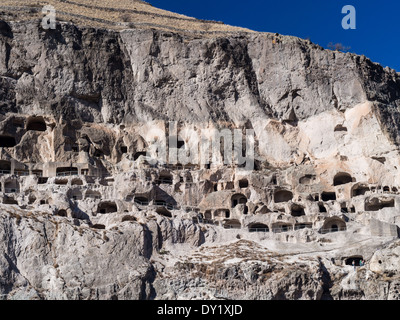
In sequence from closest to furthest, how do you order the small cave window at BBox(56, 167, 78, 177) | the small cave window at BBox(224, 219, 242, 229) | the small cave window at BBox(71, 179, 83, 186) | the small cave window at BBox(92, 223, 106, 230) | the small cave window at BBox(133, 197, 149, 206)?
the small cave window at BBox(92, 223, 106, 230)
the small cave window at BBox(224, 219, 242, 229)
the small cave window at BBox(133, 197, 149, 206)
the small cave window at BBox(71, 179, 83, 186)
the small cave window at BBox(56, 167, 78, 177)

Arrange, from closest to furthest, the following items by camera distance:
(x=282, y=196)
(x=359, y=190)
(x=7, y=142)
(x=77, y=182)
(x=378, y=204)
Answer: (x=378, y=204), (x=77, y=182), (x=359, y=190), (x=282, y=196), (x=7, y=142)

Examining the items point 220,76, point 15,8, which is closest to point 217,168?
point 220,76

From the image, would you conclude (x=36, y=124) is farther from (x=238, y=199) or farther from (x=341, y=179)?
(x=341, y=179)

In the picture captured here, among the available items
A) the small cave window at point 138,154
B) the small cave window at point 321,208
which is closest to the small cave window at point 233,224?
the small cave window at point 321,208

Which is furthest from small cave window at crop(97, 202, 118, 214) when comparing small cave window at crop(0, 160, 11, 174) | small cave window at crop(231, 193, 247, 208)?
small cave window at crop(231, 193, 247, 208)

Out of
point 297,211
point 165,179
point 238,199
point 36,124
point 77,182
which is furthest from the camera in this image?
point 36,124

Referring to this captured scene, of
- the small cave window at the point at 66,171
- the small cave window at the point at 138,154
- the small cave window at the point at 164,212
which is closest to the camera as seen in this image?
the small cave window at the point at 164,212

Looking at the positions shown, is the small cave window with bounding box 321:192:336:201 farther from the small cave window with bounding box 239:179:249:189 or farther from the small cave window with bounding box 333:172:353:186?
the small cave window with bounding box 239:179:249:189

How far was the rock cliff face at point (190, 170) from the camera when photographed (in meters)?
46.7

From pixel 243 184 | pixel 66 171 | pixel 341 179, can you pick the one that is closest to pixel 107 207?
pixel 66 171

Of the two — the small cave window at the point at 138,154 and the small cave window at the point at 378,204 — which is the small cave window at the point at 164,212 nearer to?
the small cave window at the point at 138,154

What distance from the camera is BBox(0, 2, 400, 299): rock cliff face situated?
4666cm

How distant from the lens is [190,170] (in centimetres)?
6303

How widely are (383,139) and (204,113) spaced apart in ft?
59.5
